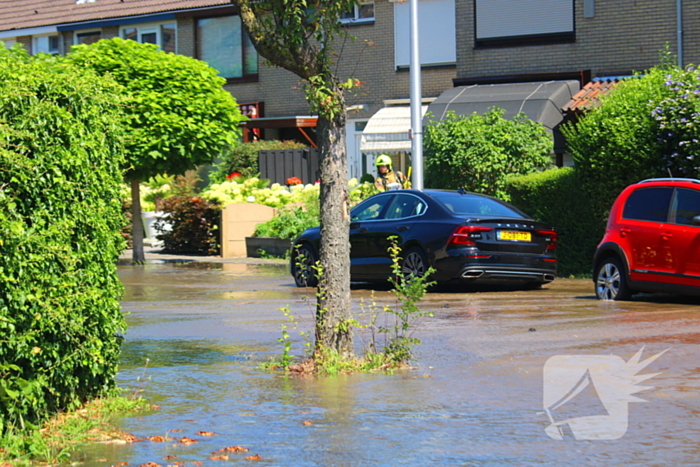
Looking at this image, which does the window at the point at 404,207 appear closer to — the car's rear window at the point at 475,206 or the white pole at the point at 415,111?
the car's rear window at the point at 475,206

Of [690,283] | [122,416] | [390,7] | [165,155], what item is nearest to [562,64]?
[390,7]

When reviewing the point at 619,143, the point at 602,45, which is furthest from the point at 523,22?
the point at 619,143

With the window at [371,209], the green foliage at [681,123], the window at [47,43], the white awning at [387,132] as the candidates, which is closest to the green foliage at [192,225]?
the white awning at [387,132]

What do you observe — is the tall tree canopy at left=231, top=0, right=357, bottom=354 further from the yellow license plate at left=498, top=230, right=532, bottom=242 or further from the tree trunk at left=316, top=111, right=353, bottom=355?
the yellow license plate at left=498, top=230, right=532, bottom=242

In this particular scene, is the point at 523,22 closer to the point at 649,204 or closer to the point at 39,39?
the point at 649,204

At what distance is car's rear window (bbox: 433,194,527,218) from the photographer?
1576cm

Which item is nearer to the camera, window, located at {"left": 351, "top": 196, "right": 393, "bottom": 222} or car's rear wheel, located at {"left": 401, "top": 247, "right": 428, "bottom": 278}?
car's rear wheel, located at {"left": 401, "top": 247, "right": 428, "bottom": 278}

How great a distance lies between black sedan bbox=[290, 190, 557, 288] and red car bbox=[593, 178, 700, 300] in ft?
4.71

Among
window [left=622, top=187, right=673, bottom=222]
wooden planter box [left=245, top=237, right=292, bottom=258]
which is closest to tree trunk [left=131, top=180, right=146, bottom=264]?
wooden planter box [left=245, top=237, right=292, bottom=258]

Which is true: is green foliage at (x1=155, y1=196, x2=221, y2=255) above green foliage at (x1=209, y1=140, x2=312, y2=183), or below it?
below

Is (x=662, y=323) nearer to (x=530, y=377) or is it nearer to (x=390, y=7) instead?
(x=530, y=377)

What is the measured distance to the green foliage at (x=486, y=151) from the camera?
65.6ft

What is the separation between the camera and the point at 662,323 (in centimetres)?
1129

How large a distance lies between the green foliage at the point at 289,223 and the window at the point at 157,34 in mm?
14232
